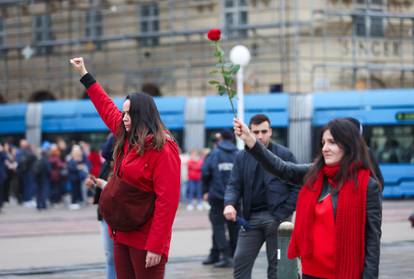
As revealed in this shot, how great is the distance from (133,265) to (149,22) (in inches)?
1415

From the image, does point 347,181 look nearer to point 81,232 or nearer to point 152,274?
point 152,274

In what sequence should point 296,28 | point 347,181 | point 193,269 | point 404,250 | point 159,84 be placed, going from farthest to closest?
point 159,84 < point 296,28 < point 404,250 < point 193,269 < point 347,181

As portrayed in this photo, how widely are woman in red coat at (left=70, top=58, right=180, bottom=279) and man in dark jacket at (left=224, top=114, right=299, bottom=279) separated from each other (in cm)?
227

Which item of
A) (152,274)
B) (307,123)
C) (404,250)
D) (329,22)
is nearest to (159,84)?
(329,22)

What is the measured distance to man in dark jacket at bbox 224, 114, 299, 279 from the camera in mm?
9875

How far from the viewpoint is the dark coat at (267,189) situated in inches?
392

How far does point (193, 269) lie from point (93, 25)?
30805 millimetres

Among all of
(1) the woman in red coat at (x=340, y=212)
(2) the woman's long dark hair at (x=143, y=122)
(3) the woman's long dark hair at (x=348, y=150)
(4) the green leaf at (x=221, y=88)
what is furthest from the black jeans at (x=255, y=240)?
(3) the woman's long dark hair at (x=348, y=150)

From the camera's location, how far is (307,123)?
32812 millimetres

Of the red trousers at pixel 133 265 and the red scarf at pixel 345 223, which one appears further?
the red trousers at pixel 133 265

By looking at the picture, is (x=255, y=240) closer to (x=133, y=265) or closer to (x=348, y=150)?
(x=133, y=265)

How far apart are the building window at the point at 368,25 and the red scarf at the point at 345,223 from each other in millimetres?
32958

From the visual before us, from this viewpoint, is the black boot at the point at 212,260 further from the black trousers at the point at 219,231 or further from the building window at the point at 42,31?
the building window at the point at 42,31

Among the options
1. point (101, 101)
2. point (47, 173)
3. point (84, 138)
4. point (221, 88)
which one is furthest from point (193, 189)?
point (221, 88)
